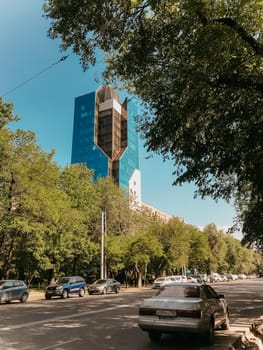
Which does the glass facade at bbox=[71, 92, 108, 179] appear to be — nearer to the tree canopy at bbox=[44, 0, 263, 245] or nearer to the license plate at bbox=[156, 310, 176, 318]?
the tree canopy at bbox=[44, 0, 263, 245]

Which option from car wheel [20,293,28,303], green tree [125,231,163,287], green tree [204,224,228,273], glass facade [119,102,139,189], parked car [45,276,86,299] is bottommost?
car wheel [20,293,28,303]

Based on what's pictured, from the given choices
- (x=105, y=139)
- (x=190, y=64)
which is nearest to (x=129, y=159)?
(x=105, y=139)

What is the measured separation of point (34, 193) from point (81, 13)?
22.9 metres

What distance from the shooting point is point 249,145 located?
10148mm

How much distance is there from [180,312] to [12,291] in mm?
17422

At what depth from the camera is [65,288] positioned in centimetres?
2698

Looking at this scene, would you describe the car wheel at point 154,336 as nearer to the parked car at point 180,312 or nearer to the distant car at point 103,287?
the parked car at point 180,312

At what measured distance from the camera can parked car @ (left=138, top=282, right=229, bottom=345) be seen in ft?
27.6

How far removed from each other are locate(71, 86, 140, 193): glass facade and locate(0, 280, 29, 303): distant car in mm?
58777

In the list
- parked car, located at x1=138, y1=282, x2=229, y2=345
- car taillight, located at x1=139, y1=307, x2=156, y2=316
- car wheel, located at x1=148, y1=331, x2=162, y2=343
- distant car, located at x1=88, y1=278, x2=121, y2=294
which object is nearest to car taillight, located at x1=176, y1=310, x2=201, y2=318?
parked car, located at x1=138, y1=282, x2=229, y2=345

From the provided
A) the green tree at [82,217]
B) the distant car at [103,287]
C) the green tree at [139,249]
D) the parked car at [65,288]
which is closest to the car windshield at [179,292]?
the parked car at [65,288]

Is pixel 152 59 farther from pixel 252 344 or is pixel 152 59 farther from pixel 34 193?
pixel 34 193

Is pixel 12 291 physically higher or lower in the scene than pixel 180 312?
higher

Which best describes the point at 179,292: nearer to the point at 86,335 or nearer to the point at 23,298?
the point at 86,335
